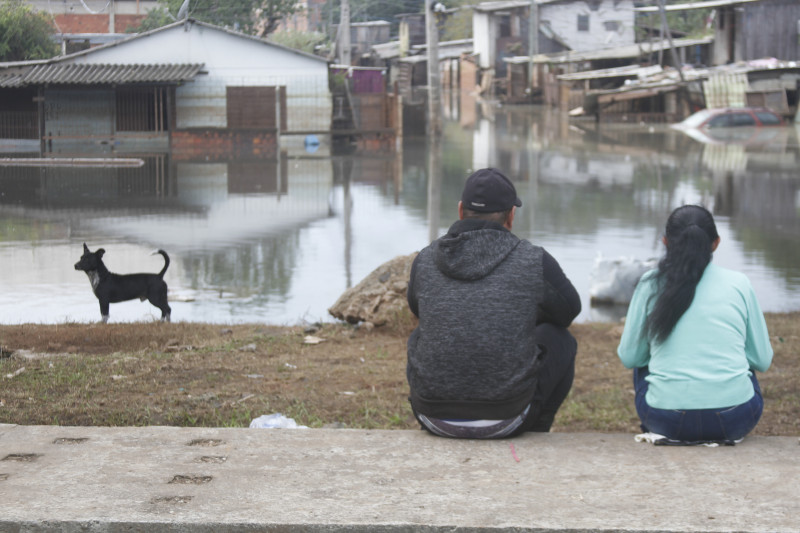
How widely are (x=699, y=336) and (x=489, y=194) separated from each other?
0.96 meters

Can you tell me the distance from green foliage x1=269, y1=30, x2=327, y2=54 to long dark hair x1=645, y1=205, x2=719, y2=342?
16.1 m

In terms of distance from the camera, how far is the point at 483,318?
3.70 m

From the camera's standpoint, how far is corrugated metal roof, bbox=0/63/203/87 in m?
11.7

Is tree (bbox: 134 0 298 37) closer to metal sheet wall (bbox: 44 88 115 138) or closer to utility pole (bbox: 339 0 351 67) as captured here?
metal sheet wall (bbox: 44 88 115 138)

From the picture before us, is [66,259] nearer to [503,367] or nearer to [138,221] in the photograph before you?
[138,221]

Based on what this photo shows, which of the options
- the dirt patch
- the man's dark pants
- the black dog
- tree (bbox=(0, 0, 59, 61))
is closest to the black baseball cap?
the man's dark pants

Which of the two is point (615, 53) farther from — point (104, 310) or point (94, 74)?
point (104, 310)

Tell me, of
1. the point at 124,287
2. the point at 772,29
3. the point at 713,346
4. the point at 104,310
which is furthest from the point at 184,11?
the point at 772,29

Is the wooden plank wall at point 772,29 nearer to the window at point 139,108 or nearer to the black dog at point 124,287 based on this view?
the window at point 139,108

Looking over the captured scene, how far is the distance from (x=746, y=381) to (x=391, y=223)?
33.6ft

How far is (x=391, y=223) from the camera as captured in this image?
1391cm

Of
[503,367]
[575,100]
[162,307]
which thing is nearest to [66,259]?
[162,307]

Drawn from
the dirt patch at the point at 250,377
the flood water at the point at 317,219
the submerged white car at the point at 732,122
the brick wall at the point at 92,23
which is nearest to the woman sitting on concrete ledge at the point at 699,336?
the dirt patch at the point at 250,377

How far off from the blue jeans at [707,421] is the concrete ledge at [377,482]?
0.21 ft
